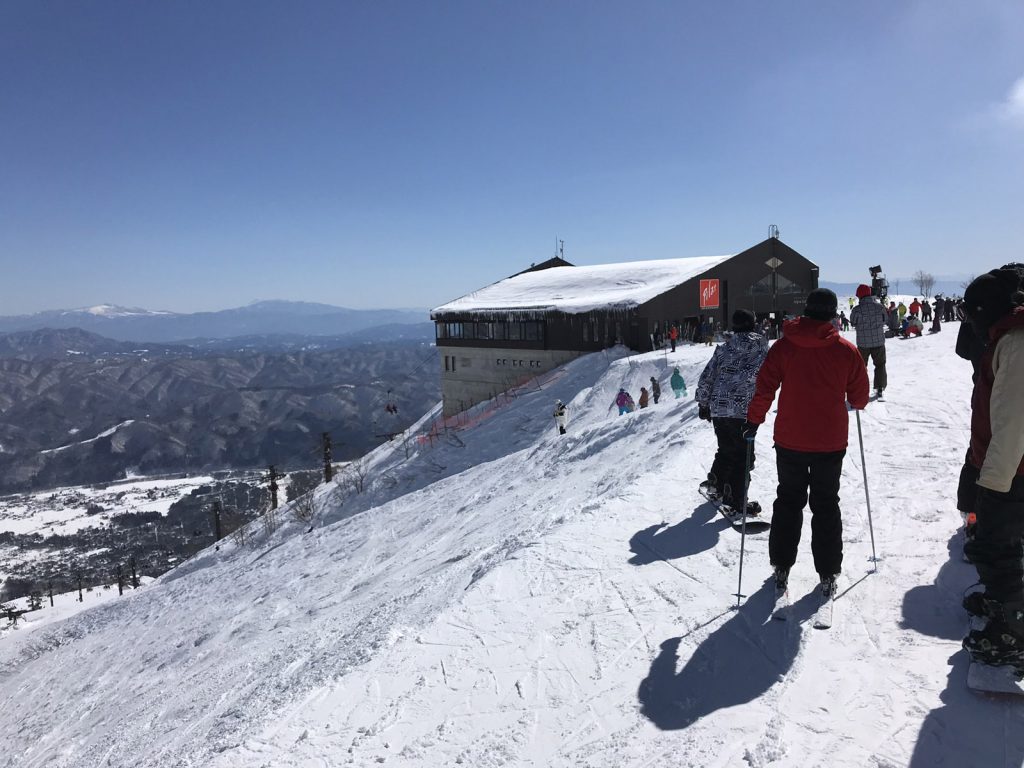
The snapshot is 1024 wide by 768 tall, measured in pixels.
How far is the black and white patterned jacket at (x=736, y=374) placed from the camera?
19.8ft

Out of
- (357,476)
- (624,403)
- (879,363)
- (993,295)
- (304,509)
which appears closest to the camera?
(993,295)

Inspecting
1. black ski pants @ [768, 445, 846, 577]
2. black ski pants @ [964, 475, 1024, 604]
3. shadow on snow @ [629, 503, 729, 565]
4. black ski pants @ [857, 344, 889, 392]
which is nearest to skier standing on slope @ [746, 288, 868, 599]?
black ski pants @ [768, 445, 846, 577]

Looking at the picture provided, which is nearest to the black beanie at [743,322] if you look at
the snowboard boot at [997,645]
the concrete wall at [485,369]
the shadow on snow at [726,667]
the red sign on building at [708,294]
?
the shadow on snow at [726,667]

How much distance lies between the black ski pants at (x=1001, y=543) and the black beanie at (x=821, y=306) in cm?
132

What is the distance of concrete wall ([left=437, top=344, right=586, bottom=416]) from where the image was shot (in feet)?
102

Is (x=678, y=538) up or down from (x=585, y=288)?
down

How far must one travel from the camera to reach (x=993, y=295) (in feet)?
9.80

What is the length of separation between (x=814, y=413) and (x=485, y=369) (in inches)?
1187

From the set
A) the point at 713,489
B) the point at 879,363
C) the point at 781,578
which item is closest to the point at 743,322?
the point at 713,489

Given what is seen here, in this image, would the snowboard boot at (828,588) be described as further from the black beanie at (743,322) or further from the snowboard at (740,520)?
the black beanie at (743,322)

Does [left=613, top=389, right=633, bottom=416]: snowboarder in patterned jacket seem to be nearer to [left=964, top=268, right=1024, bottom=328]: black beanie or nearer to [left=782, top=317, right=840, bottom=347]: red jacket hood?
[left=782, top=317, right=840, bottom=347]: red jacket hood

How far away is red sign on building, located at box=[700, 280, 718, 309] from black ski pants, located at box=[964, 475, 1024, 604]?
95.2 feet

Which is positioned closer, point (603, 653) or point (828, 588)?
point (603, 653)

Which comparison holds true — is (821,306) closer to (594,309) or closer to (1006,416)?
(1006,416)
